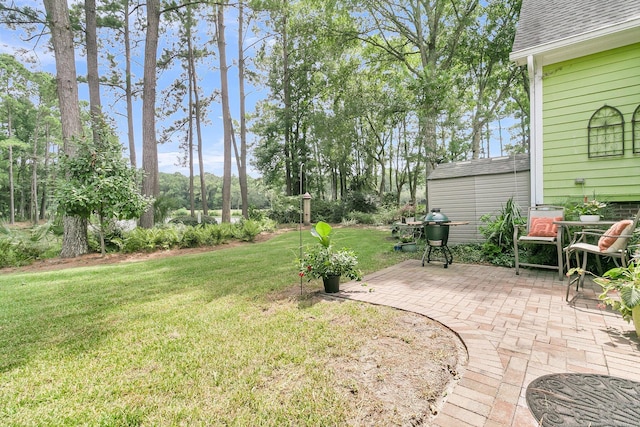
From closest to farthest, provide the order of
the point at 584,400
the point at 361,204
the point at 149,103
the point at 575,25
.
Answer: the point at 584,400
the point at 575,25
the point at 149,103
the point at 361,204

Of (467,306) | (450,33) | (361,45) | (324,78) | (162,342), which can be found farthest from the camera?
(324,78)

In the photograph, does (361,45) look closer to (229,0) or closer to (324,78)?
(324,78)

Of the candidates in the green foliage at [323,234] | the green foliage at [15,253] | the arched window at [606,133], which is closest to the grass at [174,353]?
the green foliage at [323,234]

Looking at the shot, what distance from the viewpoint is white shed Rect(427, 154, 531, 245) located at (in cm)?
625

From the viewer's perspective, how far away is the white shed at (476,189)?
6.25m

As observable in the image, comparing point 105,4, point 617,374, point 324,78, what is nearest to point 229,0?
point 105,4

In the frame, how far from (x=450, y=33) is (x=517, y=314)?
1354cm

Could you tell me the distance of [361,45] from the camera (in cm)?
1417

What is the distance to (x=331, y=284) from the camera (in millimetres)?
3645

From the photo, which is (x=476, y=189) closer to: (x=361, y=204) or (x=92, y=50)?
(x=361, y=204)

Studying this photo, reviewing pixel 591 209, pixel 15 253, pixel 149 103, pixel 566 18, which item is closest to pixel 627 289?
pixel 591 209

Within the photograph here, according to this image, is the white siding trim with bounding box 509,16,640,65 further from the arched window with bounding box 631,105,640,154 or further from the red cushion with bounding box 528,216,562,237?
the red cushion with bounding box 528,216,562,237

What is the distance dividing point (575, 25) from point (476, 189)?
341 cm

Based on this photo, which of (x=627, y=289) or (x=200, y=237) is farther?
(x=200, y=237)
